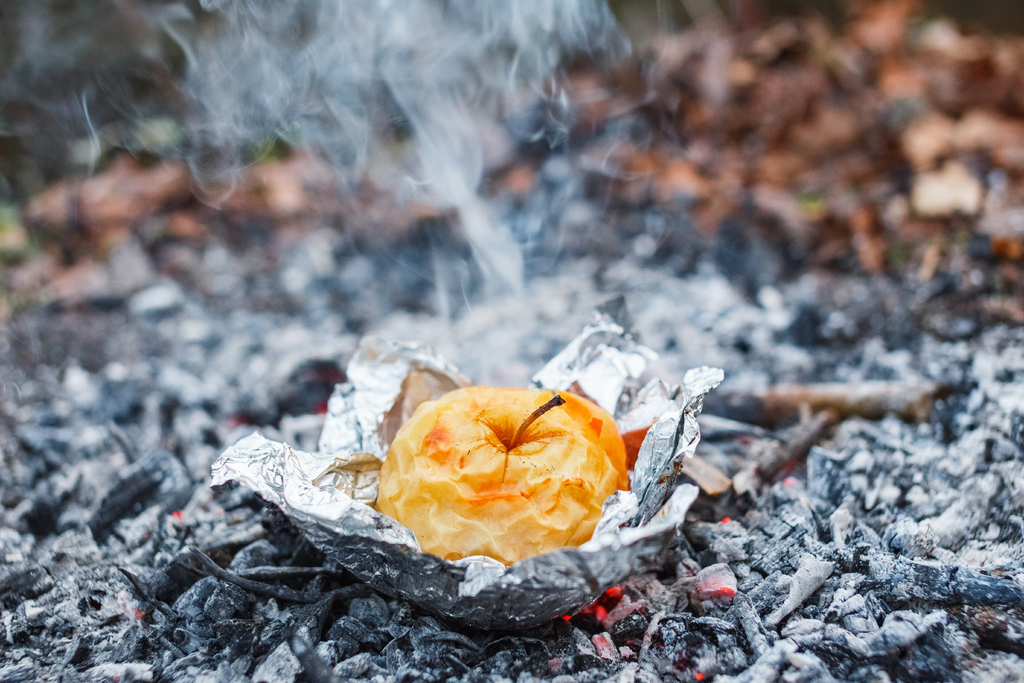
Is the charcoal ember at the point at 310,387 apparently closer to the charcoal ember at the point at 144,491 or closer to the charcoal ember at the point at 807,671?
the charcoal ember at the point at 144,491

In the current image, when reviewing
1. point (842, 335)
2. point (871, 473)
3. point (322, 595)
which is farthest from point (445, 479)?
point (842, 335)

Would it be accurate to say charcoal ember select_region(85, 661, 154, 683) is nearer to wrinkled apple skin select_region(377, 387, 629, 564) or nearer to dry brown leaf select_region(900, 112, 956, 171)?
wrinkled apple skin select_region(377, 387, 629, 564)

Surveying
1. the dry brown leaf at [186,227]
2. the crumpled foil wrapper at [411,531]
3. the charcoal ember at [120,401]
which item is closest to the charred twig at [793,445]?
the crumpled foil wrapper at [411,531]

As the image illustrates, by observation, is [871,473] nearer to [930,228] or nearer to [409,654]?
[409,654]

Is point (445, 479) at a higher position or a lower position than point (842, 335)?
higher

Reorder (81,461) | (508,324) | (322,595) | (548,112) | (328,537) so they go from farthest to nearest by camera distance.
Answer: (548,112) < (508,324) < (81,461) < (322,595) < (328,537)

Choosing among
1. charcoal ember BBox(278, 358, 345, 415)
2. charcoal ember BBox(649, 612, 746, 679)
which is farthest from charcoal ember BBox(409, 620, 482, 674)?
charcoal ember BBox(278, 358, 345, 415)

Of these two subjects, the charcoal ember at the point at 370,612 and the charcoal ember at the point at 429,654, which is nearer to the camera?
the charcoal ember at the point at 429,654
